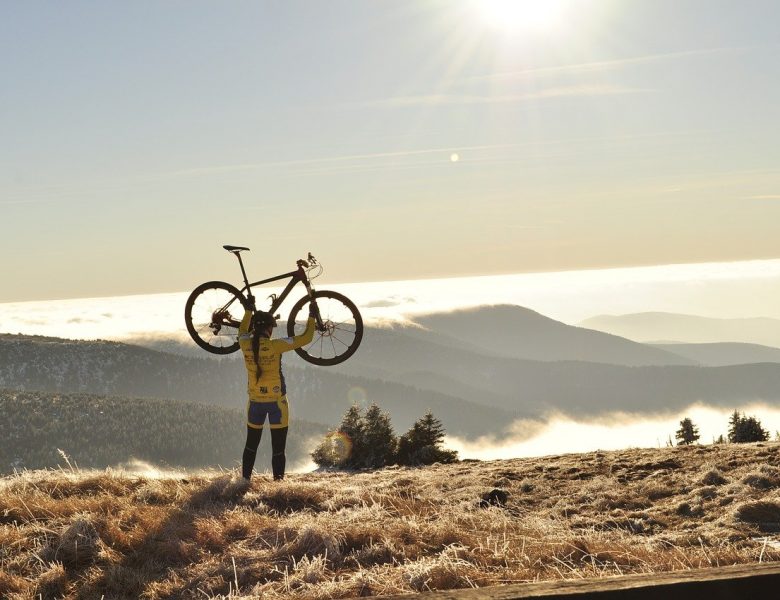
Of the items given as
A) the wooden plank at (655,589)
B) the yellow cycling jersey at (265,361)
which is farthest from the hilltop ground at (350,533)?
the yellow cycling jersey at (265,361)

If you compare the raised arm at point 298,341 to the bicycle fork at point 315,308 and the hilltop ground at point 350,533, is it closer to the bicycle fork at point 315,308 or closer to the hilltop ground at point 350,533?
the bicycle fork at point 315,308

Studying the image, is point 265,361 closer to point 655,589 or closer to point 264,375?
point 264,375

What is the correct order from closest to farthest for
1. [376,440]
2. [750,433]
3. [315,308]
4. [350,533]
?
[350,533] < [315,308] < [750,433] < [376,440]

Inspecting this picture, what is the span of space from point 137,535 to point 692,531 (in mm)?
6284

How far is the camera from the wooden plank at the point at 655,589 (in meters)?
→ 2.28

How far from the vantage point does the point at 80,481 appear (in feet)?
29.5

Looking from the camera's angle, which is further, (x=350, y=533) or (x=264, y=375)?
(x=264, y=375)

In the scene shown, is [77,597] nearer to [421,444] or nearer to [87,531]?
[87,531]

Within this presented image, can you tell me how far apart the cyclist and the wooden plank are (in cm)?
1063

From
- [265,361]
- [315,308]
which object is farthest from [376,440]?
[265,361]

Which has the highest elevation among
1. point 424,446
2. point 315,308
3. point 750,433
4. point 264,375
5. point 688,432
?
point 315,308

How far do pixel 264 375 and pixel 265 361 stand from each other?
277 mm

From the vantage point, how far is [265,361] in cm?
1308

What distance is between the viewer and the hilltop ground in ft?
17.2
